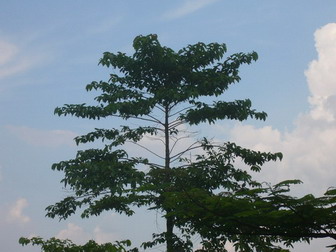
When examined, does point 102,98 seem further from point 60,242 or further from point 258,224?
point 258,224

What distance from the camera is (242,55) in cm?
2241

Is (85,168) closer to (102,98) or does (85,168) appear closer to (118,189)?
(118,189)

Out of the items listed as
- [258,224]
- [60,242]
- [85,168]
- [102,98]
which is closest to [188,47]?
[102,98]

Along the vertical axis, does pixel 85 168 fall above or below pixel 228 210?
above

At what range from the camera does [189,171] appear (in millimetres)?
20188

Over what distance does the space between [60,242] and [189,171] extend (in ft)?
21.6

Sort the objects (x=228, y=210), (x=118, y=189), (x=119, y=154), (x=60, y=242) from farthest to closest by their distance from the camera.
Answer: (x=119, y=154) → (x=118, y=189) → (x=60, y=242) → (x=228, y=210)

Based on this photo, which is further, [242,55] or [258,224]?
[242,55]

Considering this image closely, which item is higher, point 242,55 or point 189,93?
point 242,55

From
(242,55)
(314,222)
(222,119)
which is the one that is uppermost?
(242,55)

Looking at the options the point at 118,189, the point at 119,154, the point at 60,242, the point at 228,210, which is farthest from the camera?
the point at 119,154

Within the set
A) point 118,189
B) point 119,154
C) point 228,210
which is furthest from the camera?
point 119,154

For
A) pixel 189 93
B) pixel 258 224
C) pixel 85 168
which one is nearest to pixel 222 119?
pixel 189 93

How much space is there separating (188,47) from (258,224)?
1298 cm
